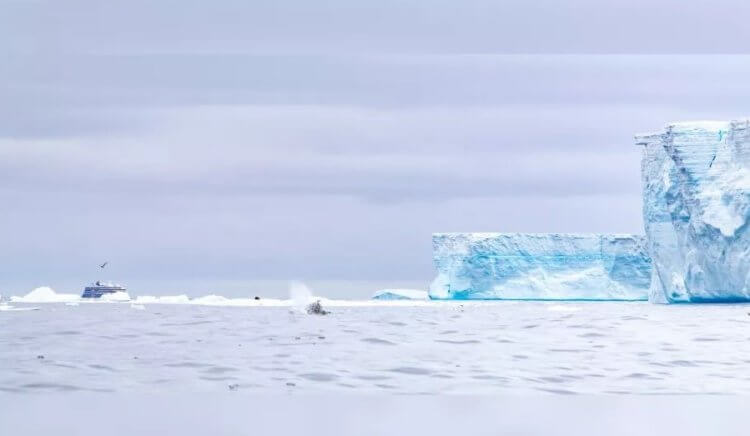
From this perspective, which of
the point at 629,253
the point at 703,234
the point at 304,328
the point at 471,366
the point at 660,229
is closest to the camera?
the point at 471,366

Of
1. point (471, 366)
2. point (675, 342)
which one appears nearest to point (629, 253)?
point (675, 342)

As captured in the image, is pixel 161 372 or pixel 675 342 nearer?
pixel 161 372

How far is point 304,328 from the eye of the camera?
75.4ft

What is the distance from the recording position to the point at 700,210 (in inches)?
1829

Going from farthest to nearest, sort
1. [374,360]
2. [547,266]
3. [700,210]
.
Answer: [547,266] → [700,210] → [374,360]

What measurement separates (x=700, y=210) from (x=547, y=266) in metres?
18.5

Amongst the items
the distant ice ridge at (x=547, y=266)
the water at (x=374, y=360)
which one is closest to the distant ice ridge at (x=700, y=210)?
the distant ice ridge at (x=547, y=266)

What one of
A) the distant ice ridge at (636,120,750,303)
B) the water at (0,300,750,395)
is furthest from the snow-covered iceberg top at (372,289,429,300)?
the water at (0,300,750,395)

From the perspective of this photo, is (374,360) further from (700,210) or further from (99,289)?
(99,289)

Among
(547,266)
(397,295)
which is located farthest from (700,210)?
(397,295)

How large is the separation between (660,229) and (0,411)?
4326 cm

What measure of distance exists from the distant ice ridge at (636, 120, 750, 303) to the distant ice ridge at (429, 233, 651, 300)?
12.2 m

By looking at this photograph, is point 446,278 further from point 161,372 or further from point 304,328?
point 161,372

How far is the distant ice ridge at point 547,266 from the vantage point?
6309 centimetres
